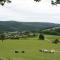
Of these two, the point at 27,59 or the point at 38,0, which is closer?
the point at 38,0

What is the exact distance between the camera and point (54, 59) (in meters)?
47.8

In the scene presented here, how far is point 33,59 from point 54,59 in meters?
4.27

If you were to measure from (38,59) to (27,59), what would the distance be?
6.93ft

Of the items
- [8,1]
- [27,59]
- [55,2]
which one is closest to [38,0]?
[55,2]

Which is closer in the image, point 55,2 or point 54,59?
point 55,2

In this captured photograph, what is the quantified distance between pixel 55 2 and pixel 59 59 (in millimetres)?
21486

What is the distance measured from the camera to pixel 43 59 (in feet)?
153

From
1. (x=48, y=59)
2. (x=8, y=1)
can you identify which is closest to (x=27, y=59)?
(x=48, y=59)

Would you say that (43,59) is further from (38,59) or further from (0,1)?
(0,1)

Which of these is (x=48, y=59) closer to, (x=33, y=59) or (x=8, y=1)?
(x=33, y=59)

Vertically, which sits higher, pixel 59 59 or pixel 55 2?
pixel 55 2

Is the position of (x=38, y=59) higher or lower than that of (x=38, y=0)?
lower

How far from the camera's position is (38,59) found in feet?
152

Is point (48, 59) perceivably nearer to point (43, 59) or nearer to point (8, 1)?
point (43, 59)
